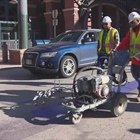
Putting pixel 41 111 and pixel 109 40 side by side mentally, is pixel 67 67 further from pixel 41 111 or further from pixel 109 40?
pixel 41 111

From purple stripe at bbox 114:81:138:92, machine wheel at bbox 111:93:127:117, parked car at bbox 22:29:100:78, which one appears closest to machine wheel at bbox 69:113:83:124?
machine wheel at bbox 111:93:127:117

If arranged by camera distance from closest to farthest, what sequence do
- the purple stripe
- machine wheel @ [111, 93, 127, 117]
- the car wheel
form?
1. machine wheel @ [111, 93, 127, 117]
2. the purple stripe
3. the car wheel

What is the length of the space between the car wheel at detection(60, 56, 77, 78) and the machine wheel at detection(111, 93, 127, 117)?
4482 mm

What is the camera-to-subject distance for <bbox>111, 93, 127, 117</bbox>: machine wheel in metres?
5.81

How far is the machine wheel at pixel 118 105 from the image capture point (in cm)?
581

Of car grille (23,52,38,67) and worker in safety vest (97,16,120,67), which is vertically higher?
worker in safety vest (97,16,120,67)

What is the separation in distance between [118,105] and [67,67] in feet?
15.6

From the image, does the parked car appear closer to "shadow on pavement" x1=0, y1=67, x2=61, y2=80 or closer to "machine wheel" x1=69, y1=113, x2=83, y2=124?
"shadow on pavement" x1=0, y1=67, x2=61, y2=80

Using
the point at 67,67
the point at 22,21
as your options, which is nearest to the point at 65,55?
the point at 67,67

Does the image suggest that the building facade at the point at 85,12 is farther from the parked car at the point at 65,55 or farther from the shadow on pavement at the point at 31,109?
the shadow on pavement at the point at 31,109

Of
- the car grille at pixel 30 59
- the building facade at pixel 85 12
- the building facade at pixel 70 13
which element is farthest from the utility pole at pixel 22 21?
the building facade at pixel 85 12

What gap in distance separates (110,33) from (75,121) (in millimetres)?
3076

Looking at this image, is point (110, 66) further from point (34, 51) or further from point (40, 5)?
point (40, 5)

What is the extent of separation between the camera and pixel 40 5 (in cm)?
3055
